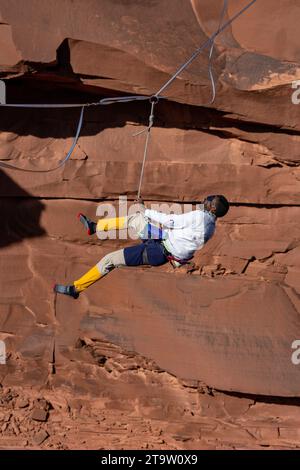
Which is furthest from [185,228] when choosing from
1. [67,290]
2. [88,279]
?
[67,290]

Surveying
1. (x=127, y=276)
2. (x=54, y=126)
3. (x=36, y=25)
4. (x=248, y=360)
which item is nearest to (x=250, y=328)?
(x=248, y=360)

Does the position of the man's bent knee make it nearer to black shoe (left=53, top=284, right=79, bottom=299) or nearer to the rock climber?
the rock climber

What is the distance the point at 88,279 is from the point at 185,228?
1.14 metres

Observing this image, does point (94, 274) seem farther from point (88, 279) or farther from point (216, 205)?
point (216, 205)

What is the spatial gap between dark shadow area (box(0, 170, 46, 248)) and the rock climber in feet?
2.42

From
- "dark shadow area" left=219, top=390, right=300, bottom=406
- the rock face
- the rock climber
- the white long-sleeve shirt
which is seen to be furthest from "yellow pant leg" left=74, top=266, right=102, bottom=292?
"dark shadow area" left=219, top=390, right=300, bottom=406

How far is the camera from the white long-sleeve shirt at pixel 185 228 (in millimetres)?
4824

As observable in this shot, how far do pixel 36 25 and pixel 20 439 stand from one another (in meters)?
3.85

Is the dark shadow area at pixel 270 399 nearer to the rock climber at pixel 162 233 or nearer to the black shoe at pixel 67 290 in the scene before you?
the rock climber at pixel 162 233

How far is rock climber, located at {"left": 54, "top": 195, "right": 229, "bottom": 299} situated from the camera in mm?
4820

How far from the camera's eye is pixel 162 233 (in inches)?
199

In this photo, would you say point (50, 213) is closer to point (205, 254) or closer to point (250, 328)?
point (205, 254)

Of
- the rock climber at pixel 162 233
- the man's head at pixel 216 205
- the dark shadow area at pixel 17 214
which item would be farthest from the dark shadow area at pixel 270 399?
the dark shadow area at pixel 17 214

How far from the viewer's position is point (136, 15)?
548cm
